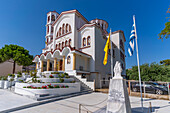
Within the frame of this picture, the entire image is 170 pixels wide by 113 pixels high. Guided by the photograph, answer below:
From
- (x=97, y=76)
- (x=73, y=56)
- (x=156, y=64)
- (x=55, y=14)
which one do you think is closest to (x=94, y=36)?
(x=73, y=56)

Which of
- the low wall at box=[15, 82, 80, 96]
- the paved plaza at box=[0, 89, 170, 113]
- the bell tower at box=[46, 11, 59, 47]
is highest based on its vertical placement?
the bell tower at box=[46, 11, 59, 47]

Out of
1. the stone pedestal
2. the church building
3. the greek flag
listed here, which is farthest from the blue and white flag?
the church building

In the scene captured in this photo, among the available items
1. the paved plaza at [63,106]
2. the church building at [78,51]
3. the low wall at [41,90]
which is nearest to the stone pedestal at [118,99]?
the paved plaza at [63,106]

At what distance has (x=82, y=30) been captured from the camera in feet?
69.9

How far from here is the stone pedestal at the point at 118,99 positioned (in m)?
4.90

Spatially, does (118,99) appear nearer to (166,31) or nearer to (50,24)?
(166,31)

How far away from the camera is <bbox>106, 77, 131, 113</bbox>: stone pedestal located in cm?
490

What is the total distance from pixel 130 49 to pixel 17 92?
37.8ft

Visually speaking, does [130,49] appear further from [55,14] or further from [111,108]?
[55,14]

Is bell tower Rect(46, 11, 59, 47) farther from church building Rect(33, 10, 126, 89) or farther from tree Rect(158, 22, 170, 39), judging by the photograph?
tree Rect(158, 22, 170, 39)

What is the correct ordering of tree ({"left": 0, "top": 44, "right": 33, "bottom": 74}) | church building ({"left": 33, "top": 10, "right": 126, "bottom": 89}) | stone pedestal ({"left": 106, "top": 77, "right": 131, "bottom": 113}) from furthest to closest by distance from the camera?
tree ({"left": 0, "top": 44, "right": 33, "bottom": 74})
church building ({"left": 33, "top": 10, "right": 126, "bottom": 89})
stone pedestal ({"left": 106, "top": 77, "right": 131, "bottom": 113})

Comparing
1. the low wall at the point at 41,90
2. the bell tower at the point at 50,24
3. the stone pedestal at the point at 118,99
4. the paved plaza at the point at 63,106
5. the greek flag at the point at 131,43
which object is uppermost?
the bell tower at the point at 50,24

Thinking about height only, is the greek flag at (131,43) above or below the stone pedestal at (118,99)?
above

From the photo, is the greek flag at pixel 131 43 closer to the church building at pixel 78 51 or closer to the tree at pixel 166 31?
the tree at pixel 166 31
